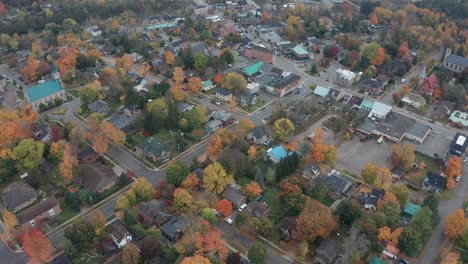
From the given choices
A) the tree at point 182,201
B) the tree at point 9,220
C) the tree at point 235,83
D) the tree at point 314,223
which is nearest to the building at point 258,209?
the tree at point 314,223

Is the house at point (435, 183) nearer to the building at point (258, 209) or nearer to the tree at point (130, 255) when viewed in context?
the building at point (258, 209)

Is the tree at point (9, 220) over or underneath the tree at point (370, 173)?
over

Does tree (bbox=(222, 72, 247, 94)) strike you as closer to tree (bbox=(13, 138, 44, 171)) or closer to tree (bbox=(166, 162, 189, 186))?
tree (bbox=(166, 162, 189, 186))

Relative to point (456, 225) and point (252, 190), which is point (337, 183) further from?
point (456, 225)

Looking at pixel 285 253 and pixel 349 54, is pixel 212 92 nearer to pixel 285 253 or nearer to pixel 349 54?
pixel 349 54

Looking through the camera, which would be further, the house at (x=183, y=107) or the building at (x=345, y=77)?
the building at (x=345, y=77)

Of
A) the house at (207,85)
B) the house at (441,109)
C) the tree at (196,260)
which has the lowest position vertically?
the house at (441,109)

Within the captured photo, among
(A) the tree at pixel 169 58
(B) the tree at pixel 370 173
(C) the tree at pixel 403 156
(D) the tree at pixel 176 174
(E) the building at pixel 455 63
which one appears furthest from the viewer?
(A) the tree at pixel 169 58
